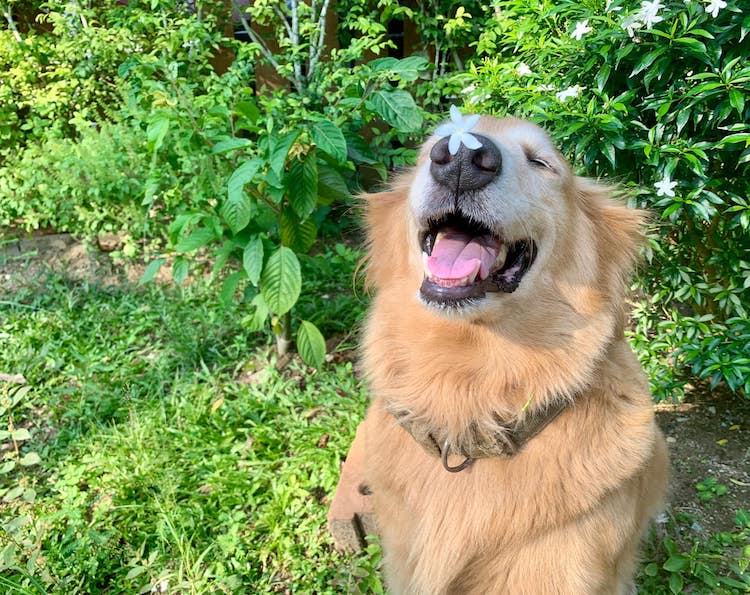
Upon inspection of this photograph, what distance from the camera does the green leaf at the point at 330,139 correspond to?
239cm

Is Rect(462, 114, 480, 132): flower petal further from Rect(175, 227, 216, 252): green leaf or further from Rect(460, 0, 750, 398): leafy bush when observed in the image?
Rect(175, 227, 216, 252): green leaf

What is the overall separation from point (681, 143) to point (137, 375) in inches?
123

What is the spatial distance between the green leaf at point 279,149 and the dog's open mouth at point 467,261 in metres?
0.91

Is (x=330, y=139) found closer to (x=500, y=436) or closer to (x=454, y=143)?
(x=454, y=143)

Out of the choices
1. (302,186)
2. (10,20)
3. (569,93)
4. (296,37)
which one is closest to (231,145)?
(302,186)

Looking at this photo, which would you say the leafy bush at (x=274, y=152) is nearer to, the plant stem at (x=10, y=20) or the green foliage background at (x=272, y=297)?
the green foliage background at (x=272, y=297)

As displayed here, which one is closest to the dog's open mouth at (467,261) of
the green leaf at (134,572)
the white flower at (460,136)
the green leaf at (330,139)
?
the white flower at (460,136)

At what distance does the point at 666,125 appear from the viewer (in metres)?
2.37

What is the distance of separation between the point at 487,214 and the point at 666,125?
131cm

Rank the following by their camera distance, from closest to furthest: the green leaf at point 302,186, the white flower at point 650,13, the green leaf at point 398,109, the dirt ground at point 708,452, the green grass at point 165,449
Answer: the white flower at point 650,13 → the green grass at point 165,449 → the green leaf at point 398,109 → the dirt ground at point 708,452 → the green leaf at point 302,186

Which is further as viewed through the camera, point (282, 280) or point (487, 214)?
point (282, 280)

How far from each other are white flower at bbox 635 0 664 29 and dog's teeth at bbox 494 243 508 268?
46.0 inches

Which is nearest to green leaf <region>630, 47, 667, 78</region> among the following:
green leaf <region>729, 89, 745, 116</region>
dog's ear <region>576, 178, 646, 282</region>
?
green leaf <region>729, 89, 745, 116</region>

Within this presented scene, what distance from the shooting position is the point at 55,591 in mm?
2195
